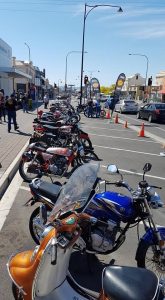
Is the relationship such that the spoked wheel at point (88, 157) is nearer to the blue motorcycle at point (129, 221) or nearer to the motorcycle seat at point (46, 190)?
the motorcycle seat at point (46, 190)

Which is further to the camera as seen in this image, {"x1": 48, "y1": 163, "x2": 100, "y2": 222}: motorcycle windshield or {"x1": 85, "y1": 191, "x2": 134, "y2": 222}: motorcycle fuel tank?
{"x1": 85, "y1": 191, "x2": 134, "y2": 222}: motorcycle fuel tank

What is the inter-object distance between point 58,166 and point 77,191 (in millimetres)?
5156

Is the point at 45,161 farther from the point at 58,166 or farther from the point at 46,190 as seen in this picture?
the point at 46,190

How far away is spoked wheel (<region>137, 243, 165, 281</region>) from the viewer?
12.4 ft

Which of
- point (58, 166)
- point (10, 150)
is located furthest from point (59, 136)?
point (58, 166)

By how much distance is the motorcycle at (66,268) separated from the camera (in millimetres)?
2264

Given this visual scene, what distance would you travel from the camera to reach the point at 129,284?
225 centimetres

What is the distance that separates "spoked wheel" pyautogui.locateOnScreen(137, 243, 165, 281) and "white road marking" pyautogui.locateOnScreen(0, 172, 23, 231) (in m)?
2.54

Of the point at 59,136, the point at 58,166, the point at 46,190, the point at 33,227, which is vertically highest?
the point at 46,190

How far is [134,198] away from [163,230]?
1.62 ft

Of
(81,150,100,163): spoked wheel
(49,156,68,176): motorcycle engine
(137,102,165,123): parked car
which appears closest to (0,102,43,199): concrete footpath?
(49,156,68,176): motorcycle engine

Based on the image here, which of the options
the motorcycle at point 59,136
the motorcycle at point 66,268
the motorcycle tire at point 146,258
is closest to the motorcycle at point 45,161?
the motorcycle at point 59,136

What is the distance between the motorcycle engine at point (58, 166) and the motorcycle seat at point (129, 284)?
5621mm

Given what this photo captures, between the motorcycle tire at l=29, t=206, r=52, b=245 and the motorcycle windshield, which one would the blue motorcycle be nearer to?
the motorcycle windshield
